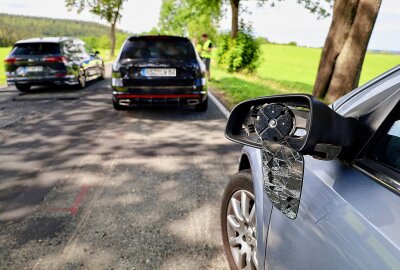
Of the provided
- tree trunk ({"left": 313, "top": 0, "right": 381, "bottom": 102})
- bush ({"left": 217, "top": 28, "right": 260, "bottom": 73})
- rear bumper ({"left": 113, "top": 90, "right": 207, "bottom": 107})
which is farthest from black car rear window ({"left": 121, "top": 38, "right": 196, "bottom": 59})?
bush ({"left": 217, "top": 28, "right": 260, "bottom": 73})

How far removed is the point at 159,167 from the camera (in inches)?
186

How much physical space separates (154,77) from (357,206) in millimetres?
6553

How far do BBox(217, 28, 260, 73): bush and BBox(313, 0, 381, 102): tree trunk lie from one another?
12.1 metres

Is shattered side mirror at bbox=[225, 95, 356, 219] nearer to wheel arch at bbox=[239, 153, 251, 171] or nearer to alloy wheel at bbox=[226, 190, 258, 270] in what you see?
alloy wheel at bbox=[226, 190, 258, 270]

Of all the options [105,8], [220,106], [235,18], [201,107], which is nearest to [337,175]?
[201,107]

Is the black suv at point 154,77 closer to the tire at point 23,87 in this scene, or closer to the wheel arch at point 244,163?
the wheel arch at point 244,163

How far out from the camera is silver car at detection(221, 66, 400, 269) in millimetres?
1105

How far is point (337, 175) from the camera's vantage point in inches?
53.8

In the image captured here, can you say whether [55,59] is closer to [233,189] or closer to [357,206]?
[233,189]

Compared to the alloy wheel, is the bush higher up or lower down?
lower down

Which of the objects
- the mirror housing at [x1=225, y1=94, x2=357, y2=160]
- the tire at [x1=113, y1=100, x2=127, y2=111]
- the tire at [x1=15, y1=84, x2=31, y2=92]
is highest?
the mirror housing at [x1=225, y1=94, x2=357, y2=160]

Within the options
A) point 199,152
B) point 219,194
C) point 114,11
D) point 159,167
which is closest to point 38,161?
point 159,167

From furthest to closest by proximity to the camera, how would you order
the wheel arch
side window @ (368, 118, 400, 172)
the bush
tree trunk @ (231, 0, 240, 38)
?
tree trunk @ (231, 0, 240, 38) < the bush < the wheel arch < side window @ (368, 118, 400, 172)

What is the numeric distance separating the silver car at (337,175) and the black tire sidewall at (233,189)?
2.22ft
